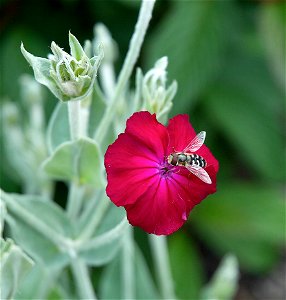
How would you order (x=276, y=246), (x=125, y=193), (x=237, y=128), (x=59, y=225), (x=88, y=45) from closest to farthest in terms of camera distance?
(x=125, y=193), (x=88, y=45), (x=59, y=225), (x=237, y=128), (x=276, y=246)

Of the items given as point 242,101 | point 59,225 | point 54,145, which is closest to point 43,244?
point 59,225

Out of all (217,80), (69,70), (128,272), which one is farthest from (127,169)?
(217,80)

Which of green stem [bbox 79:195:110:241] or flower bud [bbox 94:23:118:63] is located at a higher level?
flower bud [bbox 94:23:118:63]

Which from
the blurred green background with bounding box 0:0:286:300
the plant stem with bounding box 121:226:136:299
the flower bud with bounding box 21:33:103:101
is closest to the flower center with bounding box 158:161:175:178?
the flower bud with bounding box 21:33:103:101

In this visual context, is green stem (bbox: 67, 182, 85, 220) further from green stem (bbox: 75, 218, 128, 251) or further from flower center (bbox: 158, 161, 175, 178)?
flower center (bbox: 158, 161, 175, 178)

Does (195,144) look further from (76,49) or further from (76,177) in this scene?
(76,177)

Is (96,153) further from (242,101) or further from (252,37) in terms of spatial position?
(252,37)
